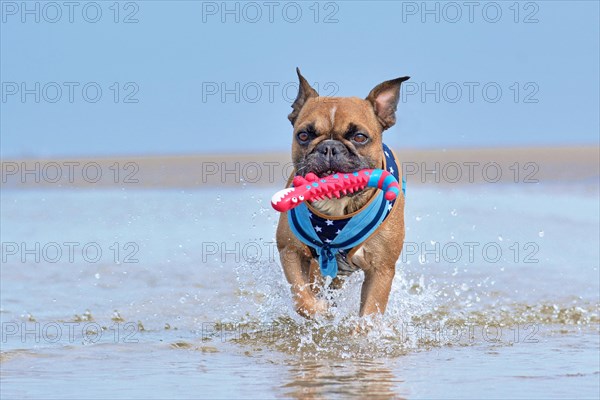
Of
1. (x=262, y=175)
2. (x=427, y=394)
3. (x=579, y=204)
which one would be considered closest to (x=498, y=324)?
(x=427, y=394)

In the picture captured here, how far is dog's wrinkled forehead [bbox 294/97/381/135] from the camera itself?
7.71 metres

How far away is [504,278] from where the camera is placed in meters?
11.6

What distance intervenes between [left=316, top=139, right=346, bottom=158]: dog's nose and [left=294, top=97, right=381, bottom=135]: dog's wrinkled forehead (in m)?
0.13

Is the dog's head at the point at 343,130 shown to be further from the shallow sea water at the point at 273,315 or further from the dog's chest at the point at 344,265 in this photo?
the shallow sea water at the point at 273,315

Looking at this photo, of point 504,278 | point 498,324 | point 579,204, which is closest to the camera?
point 498,324

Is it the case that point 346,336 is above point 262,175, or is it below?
below

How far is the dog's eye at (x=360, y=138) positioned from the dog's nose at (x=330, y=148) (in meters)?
0.17

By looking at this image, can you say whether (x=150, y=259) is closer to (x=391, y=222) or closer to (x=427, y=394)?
(x=391, y=222)

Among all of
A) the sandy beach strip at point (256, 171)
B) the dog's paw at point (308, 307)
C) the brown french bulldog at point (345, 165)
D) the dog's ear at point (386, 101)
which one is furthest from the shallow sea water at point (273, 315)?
the sandy beach strip at point (256, 171)

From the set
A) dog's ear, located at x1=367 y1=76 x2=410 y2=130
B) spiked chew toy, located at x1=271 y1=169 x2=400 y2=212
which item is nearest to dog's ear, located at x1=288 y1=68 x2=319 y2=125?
dog's ear, located at x1=367 y1=76 x2=410 y2=130

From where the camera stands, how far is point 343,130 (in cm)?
770

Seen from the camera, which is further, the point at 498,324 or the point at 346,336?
the point at 498,324

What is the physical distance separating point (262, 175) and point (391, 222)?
2110 cm

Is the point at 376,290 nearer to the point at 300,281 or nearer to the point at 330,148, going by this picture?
the point at 300,281
